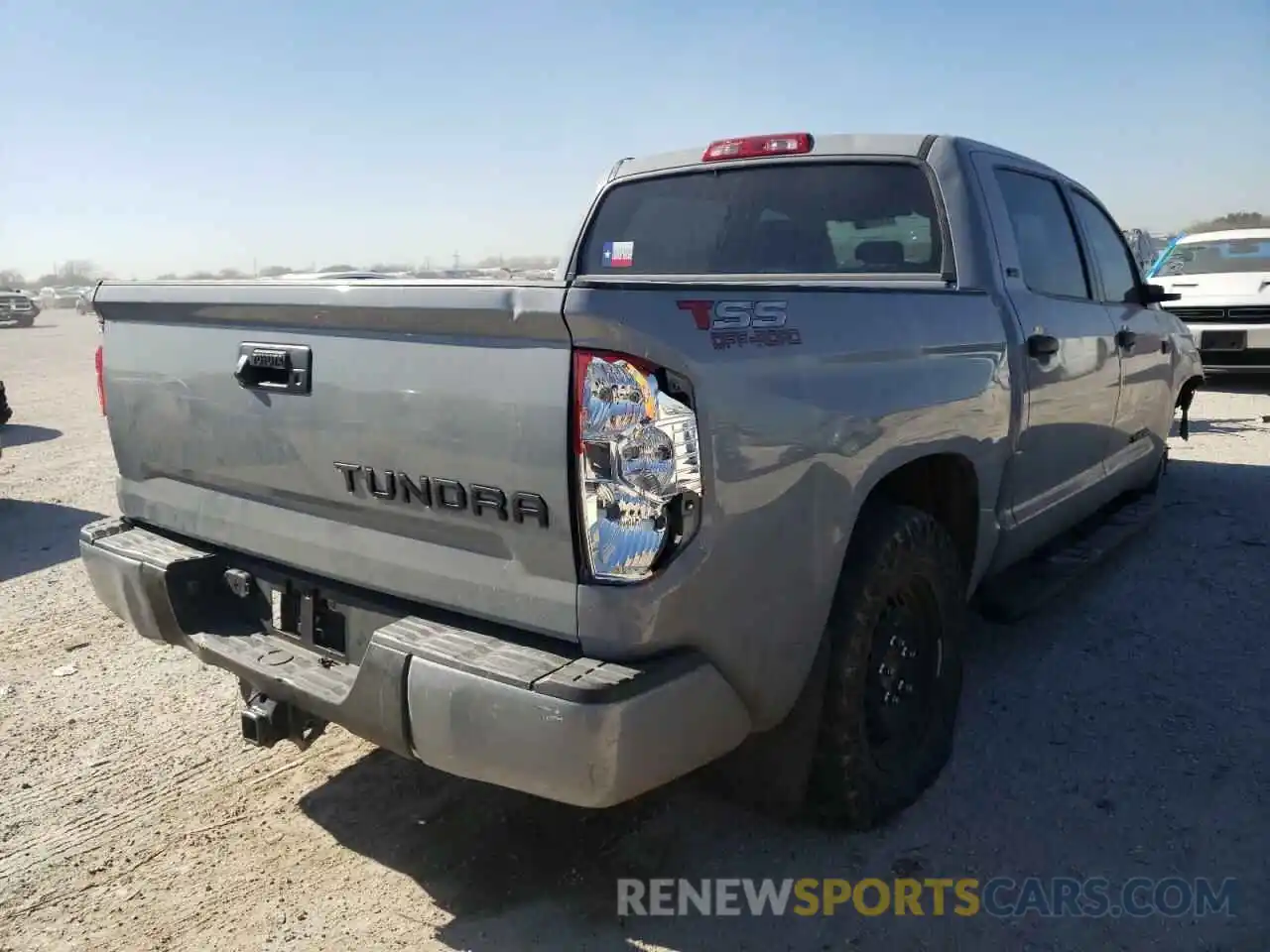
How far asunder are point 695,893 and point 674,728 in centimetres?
79

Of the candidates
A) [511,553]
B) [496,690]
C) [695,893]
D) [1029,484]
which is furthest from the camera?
[1029,484]

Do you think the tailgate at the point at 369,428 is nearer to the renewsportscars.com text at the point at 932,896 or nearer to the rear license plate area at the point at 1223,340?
the renewsportscars.com text at the point at 932,896

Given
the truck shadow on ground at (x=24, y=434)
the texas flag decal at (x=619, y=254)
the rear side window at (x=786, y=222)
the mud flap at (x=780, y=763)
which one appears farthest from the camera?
the truck shadow on ground at (x=24, y=434)

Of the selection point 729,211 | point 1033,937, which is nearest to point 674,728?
point 1033,937

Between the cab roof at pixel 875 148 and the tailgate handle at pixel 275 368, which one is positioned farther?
the cab roof at pixel 875 148

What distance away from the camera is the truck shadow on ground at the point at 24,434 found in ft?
31.8

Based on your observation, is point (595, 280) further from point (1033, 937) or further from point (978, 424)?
point (1033, 937)

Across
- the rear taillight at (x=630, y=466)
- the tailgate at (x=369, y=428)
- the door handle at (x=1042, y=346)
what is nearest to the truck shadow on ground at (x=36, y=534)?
the tailgate at (x=369, y=428)

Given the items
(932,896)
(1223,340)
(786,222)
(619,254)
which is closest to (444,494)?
(932,896)

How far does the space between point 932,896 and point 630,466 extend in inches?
58.0

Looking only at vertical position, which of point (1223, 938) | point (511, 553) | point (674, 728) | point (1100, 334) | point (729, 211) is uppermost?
point (729, 211)

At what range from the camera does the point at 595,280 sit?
84.4 inches

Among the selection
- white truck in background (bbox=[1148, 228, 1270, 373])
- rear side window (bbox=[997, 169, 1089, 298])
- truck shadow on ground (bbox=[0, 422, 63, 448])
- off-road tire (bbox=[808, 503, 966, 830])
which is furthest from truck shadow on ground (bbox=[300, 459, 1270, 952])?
truck shadow on ground (bbox=[0, 422, 63, 448])

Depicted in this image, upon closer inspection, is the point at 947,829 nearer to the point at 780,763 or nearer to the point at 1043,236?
the point at 780,763
